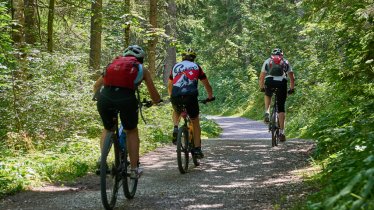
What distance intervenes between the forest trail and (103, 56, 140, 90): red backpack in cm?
149

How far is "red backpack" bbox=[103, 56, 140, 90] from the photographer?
567 cm

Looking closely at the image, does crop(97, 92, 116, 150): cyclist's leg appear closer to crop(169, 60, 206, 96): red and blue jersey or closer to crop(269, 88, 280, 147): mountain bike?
crop(169, 60, 206, 96): red and blue jersey

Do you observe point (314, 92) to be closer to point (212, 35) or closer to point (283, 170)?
point (283, 170)

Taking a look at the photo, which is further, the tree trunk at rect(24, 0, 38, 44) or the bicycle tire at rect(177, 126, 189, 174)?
the tree trunk at rect(24, 0, 38, 44)

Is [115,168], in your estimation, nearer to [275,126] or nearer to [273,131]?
[273,131]

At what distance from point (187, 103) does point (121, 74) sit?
2880 millimetres

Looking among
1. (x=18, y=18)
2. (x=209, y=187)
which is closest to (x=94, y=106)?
(x=18, y=18)

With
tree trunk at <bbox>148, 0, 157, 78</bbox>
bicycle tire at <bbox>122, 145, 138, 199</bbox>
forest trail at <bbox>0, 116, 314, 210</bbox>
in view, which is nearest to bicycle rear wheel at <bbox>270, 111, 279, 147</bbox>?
forest trail at <bbox>0, 116, 314, 210</bbox>

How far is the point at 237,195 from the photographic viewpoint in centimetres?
621

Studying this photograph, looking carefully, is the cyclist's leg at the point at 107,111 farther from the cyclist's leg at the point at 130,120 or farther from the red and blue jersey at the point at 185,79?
the red and blue jersey at the point at 185,79

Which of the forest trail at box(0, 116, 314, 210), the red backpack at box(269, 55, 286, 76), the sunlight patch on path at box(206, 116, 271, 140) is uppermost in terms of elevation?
the red backpack at box(269, 55, 286, 76)

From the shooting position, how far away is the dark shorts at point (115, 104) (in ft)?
18.6

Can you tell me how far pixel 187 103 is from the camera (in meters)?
8.43

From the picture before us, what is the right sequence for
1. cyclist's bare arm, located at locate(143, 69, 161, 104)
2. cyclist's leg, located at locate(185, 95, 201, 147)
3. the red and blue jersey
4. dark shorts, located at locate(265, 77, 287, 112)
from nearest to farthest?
1. cyclist's bare arm, located at locate(143, 69, 161, 104)
2. the red and blue jersey
3. cyclist's leg, located at locate(185, 95, 201, 147)
4. dark shorts, located at locate(265, 77, 287, 112)
